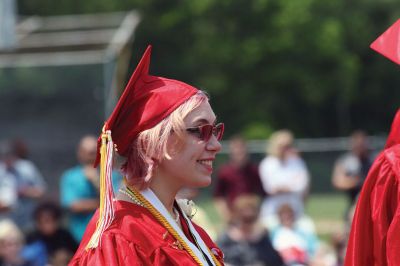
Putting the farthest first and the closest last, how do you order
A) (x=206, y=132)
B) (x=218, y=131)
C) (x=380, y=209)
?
(x=380, y=209) < (x=218, y=131) < (x=206, y=132)

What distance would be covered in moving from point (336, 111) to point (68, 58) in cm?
3015

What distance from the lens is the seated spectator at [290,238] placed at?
923cm

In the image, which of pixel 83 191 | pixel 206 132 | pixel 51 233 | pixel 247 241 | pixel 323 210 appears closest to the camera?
pixel 206 132

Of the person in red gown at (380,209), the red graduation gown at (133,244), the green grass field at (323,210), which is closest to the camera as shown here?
the red graduation gown at (133,244)

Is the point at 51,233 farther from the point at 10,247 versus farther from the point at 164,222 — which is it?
the point at 164,222

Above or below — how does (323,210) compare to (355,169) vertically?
below

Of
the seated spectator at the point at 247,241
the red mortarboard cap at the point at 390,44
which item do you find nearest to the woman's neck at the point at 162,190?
the red mortarboard cap at the point at 390,44

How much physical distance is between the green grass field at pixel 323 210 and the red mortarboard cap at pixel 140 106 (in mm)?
14601

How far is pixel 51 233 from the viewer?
911cm

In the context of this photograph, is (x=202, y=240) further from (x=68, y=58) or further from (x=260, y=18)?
(x=260, y=18)

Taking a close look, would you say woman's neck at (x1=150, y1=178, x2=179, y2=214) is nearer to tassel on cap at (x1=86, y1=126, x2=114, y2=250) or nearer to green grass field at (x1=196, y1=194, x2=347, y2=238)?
tassel on cap at (x1=86, y1=126, x2=114, y2=250)

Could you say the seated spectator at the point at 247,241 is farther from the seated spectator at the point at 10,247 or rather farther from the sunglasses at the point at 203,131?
the sunglasses at the point at 203,131

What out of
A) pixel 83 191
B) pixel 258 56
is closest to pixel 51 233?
pixel 83 191

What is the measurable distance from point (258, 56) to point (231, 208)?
2890cm
